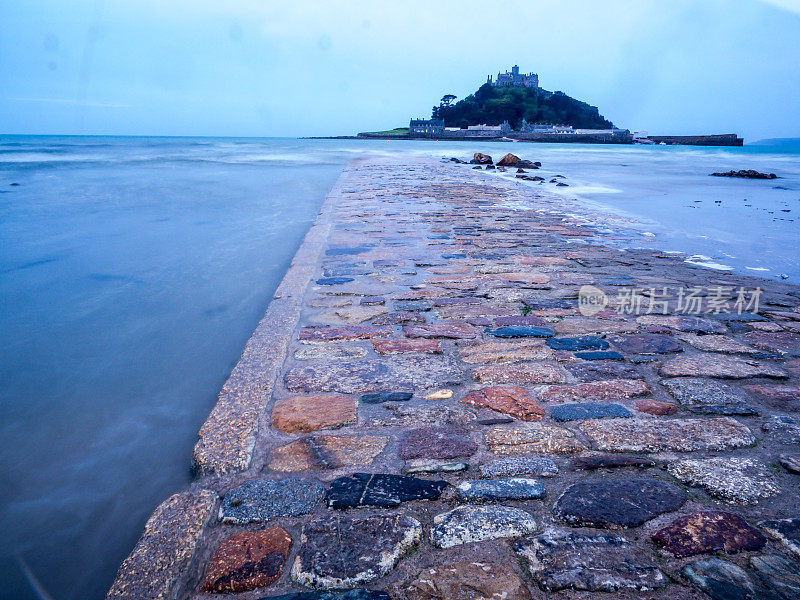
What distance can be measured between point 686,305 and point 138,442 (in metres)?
3.38

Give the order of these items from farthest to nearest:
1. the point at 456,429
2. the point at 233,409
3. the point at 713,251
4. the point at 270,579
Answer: the point at 713,251 < the point at 233,409 < the point at 456,429 < the point at 270,579

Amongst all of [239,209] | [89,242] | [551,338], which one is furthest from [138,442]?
[239,209]

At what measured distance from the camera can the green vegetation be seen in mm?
93188

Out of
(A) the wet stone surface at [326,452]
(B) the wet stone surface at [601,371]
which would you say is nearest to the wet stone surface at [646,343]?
(B) the wet stone surface at [601,371]

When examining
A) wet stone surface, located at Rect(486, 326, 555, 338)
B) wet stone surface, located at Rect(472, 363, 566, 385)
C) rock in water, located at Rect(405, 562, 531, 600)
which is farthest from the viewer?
wet stone surface, located at Rect(486, 326, 555, 338)

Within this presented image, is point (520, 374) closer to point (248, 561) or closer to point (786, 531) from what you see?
point (786, 531)

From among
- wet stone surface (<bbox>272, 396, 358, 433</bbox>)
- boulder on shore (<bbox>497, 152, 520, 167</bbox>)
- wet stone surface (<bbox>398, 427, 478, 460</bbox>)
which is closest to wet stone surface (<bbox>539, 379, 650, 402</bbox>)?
wet stone surface (<bbox>398, 427, 478, 460</bbox>)

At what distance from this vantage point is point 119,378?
7.69 feet

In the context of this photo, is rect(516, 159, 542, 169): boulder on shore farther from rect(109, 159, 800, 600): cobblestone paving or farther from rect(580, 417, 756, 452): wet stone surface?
rect(580, 417, 756, 452): wet stone surface

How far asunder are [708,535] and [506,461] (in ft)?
1.88

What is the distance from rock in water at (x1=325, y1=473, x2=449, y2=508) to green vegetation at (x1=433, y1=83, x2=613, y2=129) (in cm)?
9786

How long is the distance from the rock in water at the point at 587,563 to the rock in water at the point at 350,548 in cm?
31

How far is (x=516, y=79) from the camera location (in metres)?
113

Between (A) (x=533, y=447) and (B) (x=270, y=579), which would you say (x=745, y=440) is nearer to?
(A) (x=533, y=447)
